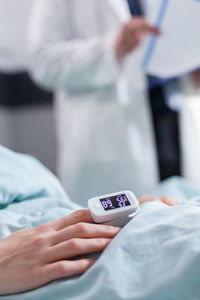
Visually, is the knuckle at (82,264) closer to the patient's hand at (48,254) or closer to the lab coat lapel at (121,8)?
the patient's hand at (48,254)

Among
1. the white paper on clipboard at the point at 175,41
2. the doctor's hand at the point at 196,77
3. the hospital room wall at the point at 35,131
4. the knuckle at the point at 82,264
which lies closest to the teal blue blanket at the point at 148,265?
the knuckle at the point at 82,264

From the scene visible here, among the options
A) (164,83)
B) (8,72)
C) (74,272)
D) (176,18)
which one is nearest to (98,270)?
(74,272)

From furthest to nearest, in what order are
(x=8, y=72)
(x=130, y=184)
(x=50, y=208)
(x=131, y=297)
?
(x=8, y=72)
(x=130, y=184)
(x=50, y=208)
(x=131, y=297)

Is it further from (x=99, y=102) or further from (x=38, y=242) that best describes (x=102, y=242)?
(x=99, y=102)

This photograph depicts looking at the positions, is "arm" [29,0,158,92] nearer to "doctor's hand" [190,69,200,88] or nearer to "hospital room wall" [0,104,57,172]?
"doctor's hand" [190,69,200,88]

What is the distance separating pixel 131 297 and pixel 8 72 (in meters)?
1.94

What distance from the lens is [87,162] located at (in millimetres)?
1406

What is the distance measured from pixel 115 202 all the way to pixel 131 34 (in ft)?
2.64

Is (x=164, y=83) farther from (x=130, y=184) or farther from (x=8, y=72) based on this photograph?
(x=8, y=72)

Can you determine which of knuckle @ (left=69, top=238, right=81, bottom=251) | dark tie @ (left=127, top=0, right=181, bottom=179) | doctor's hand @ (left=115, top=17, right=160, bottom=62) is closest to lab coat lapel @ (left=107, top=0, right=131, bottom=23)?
doctor's hand @ (left=115, top=17, right=160, bottom=62)

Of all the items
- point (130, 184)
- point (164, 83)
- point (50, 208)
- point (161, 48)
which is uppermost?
point (161, 48)

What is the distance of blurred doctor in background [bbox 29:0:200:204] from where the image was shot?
136 centimetres

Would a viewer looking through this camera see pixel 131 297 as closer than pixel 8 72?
Yes

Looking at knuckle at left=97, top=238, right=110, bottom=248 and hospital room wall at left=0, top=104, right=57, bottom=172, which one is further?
hospital room wall at left=0, top=104, right=57, bottom=172
